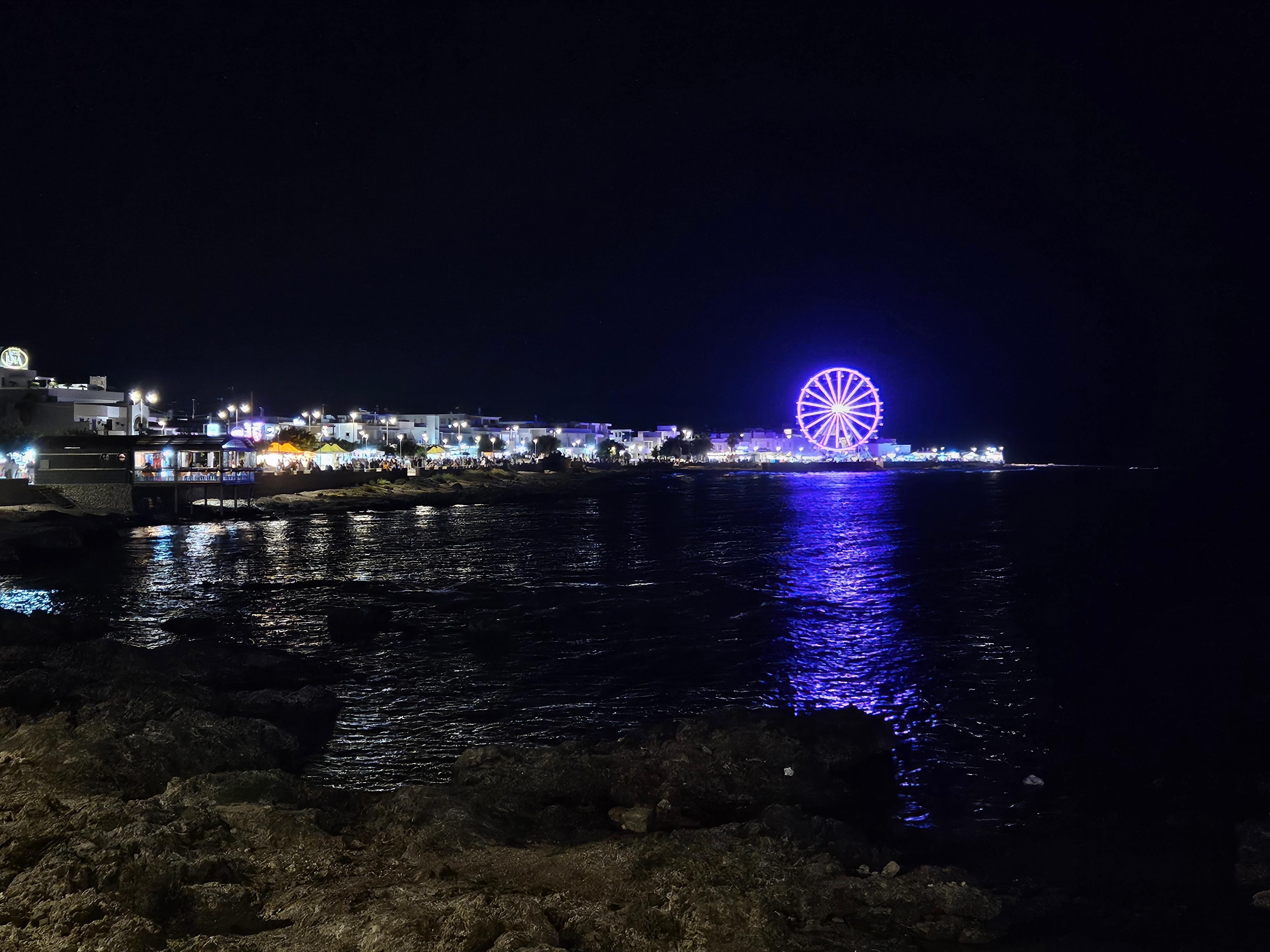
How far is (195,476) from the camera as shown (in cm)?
4700

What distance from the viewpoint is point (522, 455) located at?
137m

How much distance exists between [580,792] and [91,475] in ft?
140

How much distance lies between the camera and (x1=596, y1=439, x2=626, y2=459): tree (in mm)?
154250

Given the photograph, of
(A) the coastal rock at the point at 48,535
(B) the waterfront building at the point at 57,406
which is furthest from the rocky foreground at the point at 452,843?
(B) the waterfront building at the point at 57,406

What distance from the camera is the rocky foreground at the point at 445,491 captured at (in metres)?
53.2

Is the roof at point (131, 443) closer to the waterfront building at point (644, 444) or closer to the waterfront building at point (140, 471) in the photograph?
the waterfront building at point (140, 471)

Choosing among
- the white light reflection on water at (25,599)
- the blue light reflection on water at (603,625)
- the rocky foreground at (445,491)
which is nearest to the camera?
the blue light reflection on water at (603,625)

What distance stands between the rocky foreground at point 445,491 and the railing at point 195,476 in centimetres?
206

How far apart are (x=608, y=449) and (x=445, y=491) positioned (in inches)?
3385

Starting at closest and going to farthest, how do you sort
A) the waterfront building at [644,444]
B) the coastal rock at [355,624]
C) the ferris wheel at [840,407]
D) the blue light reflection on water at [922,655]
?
1. the blue light reflection on water at [922,655]
2. the coastal rock at [355,624]
3. the ferris wheel at [840,407]
4. the waterfront building at [644,444]

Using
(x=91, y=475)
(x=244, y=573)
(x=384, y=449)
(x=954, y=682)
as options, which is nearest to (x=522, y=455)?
(x=384, y=449)

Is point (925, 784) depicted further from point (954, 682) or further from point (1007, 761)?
point (954, 682)

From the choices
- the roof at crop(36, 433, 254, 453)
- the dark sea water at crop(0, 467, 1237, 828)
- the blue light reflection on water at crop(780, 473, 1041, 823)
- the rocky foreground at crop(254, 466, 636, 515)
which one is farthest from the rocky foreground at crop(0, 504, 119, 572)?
the blue light reflection on water at crop(780, 473, 1041, 823)

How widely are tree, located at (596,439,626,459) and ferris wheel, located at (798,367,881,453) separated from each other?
2258 inches
